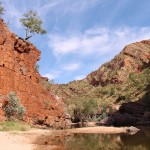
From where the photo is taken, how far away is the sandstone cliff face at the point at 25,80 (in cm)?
4850

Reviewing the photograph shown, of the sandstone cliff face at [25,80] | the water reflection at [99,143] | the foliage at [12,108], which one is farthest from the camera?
the sandstone cliff face at [25,80]

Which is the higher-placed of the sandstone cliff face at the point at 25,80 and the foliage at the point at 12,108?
the sandstone cliff face at the point at 25,80

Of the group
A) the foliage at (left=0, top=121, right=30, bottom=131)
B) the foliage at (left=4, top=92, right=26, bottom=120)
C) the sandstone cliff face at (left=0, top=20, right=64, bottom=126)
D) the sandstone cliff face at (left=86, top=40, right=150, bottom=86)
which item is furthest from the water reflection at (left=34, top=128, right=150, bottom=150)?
the sandstone cliff face at (left=86, top=40, right=150, bottom=86)

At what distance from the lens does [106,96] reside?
150 metres

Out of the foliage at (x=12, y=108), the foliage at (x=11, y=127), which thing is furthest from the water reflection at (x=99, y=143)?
the foliage at (x=12, y=108)

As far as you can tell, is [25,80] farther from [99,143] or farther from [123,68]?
[123,68]

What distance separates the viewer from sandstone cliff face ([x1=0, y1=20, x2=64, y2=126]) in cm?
4850

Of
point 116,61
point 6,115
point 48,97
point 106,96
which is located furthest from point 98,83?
point 6,115

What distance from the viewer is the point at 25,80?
53.3 m

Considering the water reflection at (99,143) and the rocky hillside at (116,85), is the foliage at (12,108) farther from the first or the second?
the rocky hillside at (116,85)

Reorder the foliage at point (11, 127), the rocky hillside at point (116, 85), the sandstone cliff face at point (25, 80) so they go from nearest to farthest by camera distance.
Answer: the foliage at point (11, 127)
the sandstone cliff face at point (25, 80)
the rocky hillside at point (116, 85)

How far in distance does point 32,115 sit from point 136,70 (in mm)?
139380

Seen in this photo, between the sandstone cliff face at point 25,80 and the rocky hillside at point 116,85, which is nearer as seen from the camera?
the sandstone cliff face at point 25,80

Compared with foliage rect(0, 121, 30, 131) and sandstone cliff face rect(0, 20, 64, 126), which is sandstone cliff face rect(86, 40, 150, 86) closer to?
sandstone cliff face rect(0, 20, 64, 126)
